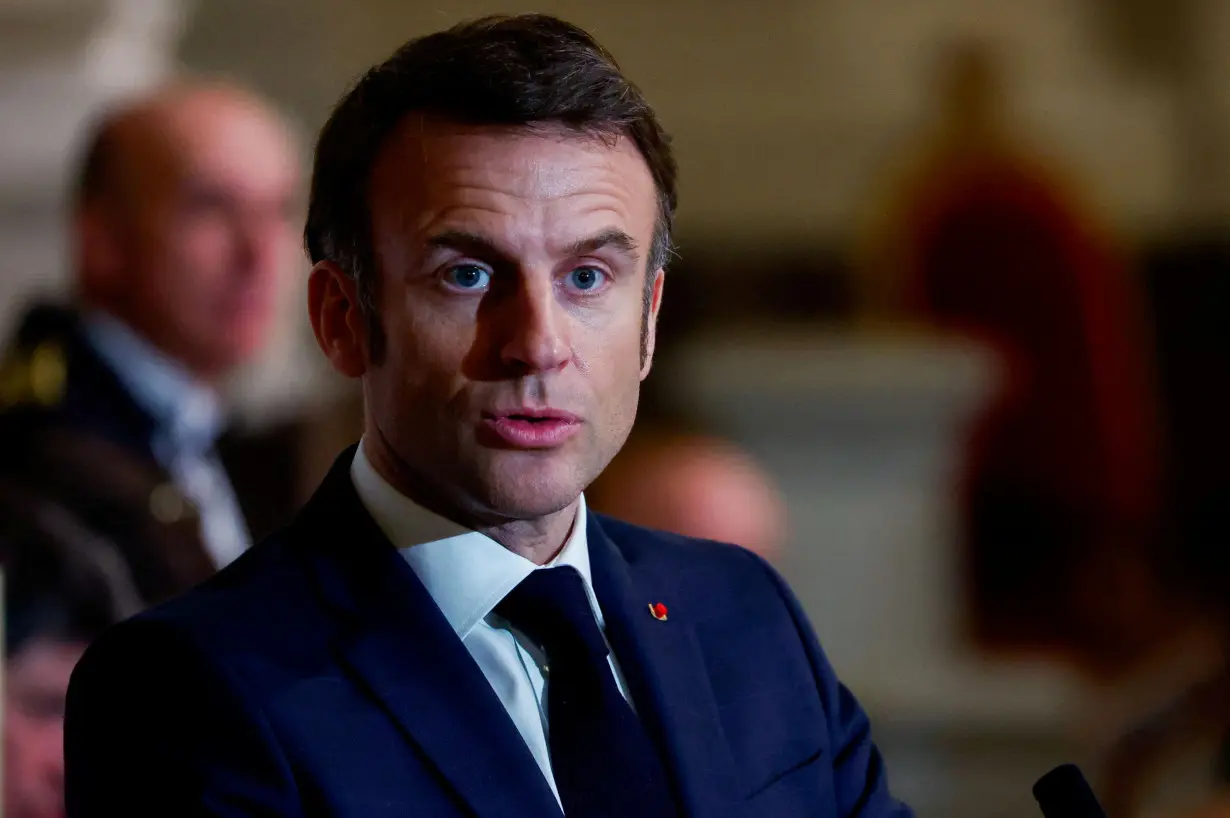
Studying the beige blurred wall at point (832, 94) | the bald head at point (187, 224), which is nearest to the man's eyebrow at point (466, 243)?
the bald head at point (187, 224)

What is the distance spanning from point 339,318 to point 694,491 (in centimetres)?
133

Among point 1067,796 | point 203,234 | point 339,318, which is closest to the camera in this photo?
point 1067,796

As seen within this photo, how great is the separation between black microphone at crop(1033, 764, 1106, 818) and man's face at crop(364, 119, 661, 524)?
0.28 meters

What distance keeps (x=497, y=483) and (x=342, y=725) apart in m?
0.15

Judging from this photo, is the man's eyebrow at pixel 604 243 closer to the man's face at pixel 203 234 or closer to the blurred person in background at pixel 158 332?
the blurred person in background at pixel 158 332

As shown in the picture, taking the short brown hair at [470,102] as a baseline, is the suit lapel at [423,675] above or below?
below

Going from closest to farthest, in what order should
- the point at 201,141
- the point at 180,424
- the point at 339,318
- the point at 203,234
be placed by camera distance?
the point at 339,318, the point at 180,424, the point at 203,234, the point at 201,141

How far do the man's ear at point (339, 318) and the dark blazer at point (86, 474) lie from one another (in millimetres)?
1106

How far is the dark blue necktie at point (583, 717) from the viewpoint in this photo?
818 mm

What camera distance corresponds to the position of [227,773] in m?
0.74

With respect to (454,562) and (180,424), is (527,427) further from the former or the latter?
(180,424)

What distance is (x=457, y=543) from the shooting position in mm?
843

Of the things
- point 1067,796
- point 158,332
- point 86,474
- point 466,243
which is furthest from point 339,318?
point 158,332

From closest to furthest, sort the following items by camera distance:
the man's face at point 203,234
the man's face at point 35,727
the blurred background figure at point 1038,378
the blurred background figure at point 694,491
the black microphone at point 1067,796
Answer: the black microphone at point 1067,796, the man's face at point 35,727, the blurred background figure at point 694,491, the man's face at point 203,234, the blurred background figure at point 1038,378
